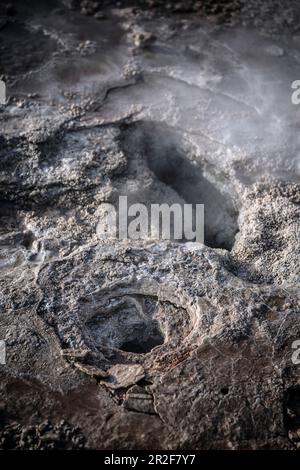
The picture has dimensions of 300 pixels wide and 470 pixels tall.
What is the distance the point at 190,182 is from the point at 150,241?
0.65m

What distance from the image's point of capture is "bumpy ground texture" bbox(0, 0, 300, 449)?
2.01 meters

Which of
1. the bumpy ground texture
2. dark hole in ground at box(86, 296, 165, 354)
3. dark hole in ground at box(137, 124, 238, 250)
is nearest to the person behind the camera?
the bumpy ground texture

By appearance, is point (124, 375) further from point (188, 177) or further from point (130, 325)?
point (188, 177)

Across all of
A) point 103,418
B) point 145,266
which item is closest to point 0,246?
point 145,266

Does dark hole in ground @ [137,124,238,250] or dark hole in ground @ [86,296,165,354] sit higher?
dark hole in ground @ [137,124,238,250]

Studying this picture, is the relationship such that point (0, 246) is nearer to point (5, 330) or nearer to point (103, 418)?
point (5, 330)

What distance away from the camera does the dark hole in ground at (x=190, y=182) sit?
287 centimetres

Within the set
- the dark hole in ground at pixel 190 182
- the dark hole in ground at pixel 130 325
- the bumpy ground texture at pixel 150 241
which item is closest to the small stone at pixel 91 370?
the bumpy ground texture at pixel 150 241

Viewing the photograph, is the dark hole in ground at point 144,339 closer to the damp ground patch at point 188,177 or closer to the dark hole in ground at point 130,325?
the dark hole in ground at point 130,325

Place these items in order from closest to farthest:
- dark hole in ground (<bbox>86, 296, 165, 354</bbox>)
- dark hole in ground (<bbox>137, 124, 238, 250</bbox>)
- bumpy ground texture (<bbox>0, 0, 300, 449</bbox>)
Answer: bumpy ground texture (<bbox>0, 0, 300, 449</bbox>)
dark hole in ground (<bbox>86, 296, 165, 354</bbox>)
dark hole in ground (<bbox>137, 124, 238, 250</bbox>)

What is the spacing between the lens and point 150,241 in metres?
2.57

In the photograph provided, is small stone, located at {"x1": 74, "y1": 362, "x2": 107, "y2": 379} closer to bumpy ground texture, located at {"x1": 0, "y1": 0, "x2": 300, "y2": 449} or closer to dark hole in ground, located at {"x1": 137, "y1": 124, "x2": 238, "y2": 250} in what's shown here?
bumpy ground texture, located at {"x1": 0, "y1": 0, "x2": 300, "y2": 449}

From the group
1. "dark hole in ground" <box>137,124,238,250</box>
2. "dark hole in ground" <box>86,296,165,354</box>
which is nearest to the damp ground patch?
"dark hole in ground" <box>137,124,238,250</box>

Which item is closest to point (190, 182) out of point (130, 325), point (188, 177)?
point (188, 177)
